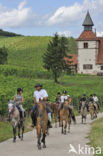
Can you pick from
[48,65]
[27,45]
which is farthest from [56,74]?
[27,45]

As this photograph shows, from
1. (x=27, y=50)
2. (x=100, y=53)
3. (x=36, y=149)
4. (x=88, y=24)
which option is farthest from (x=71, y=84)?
(x=27, y=50)

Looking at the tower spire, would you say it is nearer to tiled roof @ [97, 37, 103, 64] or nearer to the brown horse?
tiled roof @ [97, 37, 103, 64]

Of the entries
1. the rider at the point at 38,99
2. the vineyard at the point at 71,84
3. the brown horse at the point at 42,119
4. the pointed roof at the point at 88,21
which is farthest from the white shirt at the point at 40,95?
the pointed roof at the point at 88,21

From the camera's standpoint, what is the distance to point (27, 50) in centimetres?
14438

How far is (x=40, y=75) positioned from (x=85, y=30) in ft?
63.9

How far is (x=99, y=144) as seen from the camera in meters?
14.8

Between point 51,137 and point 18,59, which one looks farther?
point 18,59

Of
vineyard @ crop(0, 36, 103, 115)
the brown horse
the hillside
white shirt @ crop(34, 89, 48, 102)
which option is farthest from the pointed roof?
the brown horse

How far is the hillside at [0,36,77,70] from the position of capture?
126m

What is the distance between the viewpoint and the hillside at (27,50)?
126 m

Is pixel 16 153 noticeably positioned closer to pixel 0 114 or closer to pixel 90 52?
pixel 0 114

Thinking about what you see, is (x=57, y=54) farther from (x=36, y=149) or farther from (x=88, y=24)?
(x=36, y=149)

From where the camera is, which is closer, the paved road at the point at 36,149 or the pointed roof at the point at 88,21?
the paved road at the point at 36,149

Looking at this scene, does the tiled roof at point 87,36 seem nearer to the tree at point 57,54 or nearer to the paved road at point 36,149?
the tree at point 57,54
